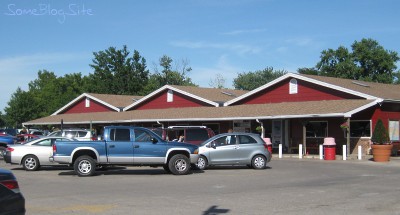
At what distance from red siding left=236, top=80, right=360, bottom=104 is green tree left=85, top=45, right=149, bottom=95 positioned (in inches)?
1575

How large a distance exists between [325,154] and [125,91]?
2017 inches

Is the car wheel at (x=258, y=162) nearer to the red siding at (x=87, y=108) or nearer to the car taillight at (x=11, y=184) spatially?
the car taillight at (x=11, y=184)

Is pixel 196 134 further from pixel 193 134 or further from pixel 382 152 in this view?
pixel 382 152

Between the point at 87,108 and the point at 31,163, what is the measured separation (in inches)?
1273

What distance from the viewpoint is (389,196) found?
12453 millimetres

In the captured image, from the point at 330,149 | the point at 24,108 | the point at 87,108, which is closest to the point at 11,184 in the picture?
the point at 330,149

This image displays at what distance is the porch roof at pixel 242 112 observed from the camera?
2842 centimetres

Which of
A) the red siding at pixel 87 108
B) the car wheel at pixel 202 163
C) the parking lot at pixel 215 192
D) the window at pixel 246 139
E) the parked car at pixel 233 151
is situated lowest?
the parking lot at pixel 215 192

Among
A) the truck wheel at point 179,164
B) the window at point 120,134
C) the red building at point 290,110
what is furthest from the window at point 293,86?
the window at point 120,134

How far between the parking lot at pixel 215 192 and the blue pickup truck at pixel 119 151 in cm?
49

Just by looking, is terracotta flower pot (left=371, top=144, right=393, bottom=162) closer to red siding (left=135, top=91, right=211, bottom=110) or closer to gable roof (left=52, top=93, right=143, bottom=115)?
red siding (left=135, top=91, right=211, bottom=110)

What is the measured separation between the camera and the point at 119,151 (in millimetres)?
17953

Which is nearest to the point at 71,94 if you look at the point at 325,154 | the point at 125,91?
the point at 125,91

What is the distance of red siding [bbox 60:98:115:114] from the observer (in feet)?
Result: 165
